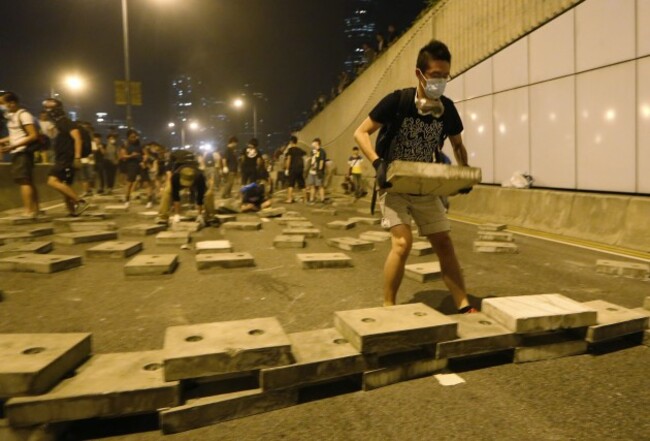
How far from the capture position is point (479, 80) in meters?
14.1

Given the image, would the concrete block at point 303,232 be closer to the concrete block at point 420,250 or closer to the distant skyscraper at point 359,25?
the concrete block at point 420,250

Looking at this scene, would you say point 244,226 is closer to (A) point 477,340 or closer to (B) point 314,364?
(A) point 477,340

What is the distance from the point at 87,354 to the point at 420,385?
1.90 metres

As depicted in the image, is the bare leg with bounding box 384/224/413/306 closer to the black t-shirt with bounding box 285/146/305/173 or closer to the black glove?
the black glove

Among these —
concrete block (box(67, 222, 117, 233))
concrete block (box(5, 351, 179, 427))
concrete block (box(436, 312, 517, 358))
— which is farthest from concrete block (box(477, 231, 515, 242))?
concrete block (box(67, 222, 117, 233))

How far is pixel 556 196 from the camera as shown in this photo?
31.9 ft

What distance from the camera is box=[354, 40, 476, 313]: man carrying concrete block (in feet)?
12.1

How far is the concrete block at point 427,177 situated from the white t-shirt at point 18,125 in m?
8.75

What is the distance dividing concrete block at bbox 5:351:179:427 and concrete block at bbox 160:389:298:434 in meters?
0.07

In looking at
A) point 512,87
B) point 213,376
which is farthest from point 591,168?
point 213,376

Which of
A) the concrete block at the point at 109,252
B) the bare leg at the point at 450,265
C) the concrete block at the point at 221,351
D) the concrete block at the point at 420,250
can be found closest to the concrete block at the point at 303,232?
the concrete block at the point at 420,250

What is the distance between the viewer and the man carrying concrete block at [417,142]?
3676 millimetres

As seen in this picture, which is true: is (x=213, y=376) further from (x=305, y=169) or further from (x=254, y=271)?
(x=305, y=169)

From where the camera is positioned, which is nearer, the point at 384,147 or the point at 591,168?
the point at 384,147
